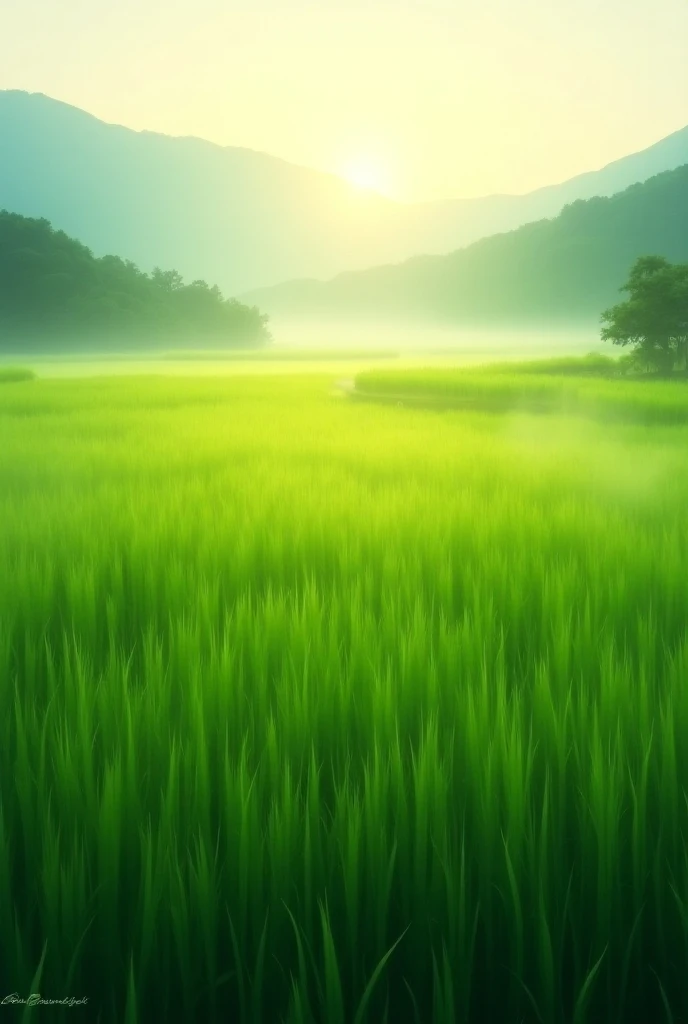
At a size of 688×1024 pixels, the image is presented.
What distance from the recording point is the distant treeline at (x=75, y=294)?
86.8 ft

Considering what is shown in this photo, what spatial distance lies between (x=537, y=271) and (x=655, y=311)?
52.0 meters

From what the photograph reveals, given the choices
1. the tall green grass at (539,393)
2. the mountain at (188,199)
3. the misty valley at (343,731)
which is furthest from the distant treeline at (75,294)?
the mountain at (188,199)

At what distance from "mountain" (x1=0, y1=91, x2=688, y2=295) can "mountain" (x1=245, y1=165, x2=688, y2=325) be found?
15.4 ft

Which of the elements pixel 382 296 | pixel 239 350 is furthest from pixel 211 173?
pixel 239 350

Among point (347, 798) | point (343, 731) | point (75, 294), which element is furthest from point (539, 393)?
point (75, 294)

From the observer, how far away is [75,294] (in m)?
27.3

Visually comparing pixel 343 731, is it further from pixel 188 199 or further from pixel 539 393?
pixel 188 199

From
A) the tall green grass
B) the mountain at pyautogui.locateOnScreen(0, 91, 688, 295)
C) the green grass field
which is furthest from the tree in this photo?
the mountain at pyautogui.locateOnScreen(0, 91, 688, 295)

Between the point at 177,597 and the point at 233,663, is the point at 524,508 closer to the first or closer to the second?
the point at 177,597

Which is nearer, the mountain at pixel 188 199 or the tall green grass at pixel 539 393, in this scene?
the tall green grass at pixel 539 393

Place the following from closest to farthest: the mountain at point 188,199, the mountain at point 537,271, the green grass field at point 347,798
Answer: the green grass field at point 347,798 < the mountain at point 537,271 < the mountain at point 188,199

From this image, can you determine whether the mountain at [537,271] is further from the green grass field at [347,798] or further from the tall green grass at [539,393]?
the green grass field at [347,798]

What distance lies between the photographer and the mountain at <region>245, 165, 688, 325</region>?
2108 inches

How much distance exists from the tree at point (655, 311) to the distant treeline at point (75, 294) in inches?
760
